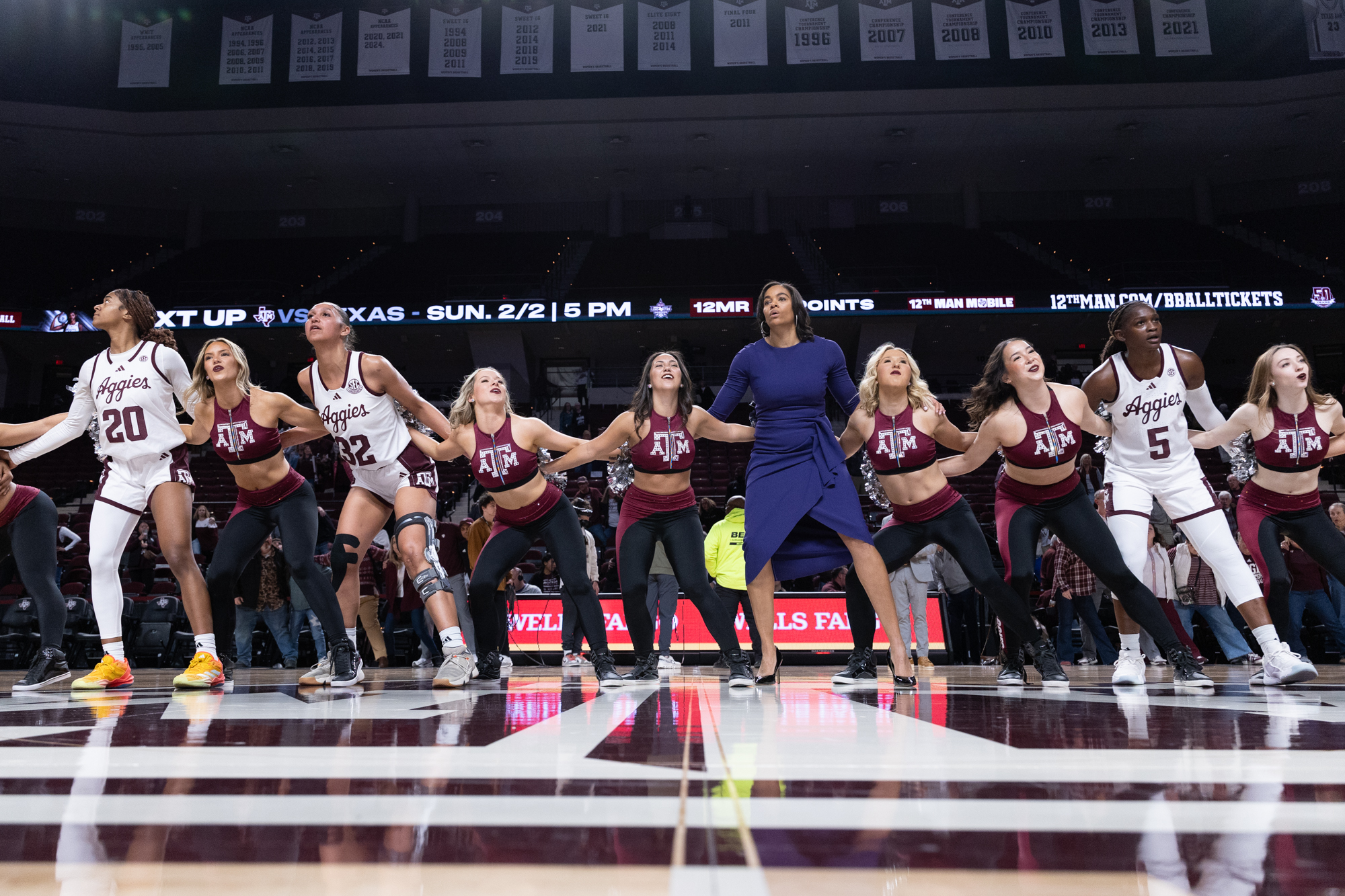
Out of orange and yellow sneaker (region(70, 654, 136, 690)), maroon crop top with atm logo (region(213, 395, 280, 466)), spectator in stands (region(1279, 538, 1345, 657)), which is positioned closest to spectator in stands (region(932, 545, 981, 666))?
spectator in stands (region(1279, 538, 1345, 657))

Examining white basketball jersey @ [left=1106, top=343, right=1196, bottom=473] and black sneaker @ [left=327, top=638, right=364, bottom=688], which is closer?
black sneaker @ [left=327, top=638, right=364, bottom=688]

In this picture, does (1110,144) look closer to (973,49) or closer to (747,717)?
(973,49)

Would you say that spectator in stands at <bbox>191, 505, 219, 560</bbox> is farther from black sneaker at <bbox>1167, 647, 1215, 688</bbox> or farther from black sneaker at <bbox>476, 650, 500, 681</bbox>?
black sneaker at <bbox>1167, 647, 1215, 688</bbox>

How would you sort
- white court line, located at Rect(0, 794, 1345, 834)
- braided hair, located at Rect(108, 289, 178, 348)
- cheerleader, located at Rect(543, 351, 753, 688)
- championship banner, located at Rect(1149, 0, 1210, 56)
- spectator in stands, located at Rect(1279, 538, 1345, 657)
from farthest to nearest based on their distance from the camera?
championship banner, located at Rect(1149, 0, 1210, 56) → spectator in stands, located at Rect(1279, 538, 1345, 657) → braided hair, located at Rect(108, 289, 178, 348) → cheerleader, located at Rect(543, 351, 753, 688) → white court line, located at Rect(0, 794, 1345, 834)

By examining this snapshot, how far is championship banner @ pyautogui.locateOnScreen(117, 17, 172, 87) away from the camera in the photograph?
21.1 meters

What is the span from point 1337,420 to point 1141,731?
359 centimetres

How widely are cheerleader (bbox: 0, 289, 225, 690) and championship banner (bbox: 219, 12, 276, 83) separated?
19.2m

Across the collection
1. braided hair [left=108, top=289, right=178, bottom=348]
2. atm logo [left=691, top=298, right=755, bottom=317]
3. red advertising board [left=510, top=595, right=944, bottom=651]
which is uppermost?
atm logo [left=691, top=298, right=755, bottom=317]

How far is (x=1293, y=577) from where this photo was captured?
25.4 ft

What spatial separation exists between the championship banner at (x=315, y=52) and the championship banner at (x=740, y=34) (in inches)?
341

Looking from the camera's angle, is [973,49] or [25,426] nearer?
[25,426]

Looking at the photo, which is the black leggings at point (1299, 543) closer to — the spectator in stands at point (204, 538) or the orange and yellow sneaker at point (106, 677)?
the orange and yellow sneaker at point (106, 677)

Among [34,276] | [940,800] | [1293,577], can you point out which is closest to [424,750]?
[940,800]

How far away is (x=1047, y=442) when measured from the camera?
4.12m
